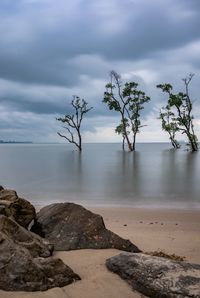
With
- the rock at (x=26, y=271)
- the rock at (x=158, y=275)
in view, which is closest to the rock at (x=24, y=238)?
the rock at (x=26, y=271)

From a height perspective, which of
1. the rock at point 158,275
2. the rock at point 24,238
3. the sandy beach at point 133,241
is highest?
the rock at point 24,238

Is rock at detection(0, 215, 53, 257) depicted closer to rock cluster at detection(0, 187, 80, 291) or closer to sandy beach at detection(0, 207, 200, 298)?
rock cluster at detection(0, 187, 80, 291)

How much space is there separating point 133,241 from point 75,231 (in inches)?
41.5

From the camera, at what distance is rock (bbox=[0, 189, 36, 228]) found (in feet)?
17.6

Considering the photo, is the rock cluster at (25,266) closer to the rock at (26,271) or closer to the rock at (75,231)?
the rock at (26,271)

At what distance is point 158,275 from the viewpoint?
3.84m

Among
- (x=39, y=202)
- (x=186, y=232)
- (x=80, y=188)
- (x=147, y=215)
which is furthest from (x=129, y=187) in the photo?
(x=186, y=232)

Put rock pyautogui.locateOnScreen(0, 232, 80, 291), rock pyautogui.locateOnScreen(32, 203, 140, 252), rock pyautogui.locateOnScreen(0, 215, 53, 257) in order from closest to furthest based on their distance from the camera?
rock pyautogui.locateOnScreen(0, 232, 80, 291), rock pyautogui.locateOnScreen(0, 215, 53, 257), rock pyautogui.locateOnScreen(32, 203, 140, 252)

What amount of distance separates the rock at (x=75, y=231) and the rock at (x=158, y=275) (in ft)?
2.79

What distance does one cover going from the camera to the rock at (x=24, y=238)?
4.50 meters

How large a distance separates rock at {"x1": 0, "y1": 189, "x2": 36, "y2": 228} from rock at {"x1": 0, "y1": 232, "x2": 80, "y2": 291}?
1293 mm

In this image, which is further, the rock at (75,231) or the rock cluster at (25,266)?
the rock at (75,231)

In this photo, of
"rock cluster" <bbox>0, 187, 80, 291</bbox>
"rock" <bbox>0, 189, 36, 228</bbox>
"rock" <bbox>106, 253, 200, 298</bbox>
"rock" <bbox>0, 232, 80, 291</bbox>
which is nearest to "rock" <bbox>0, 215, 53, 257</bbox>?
"rock cluster" <bbox>0, 187, 80, 291</bbox>

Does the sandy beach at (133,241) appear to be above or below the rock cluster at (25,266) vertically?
below
